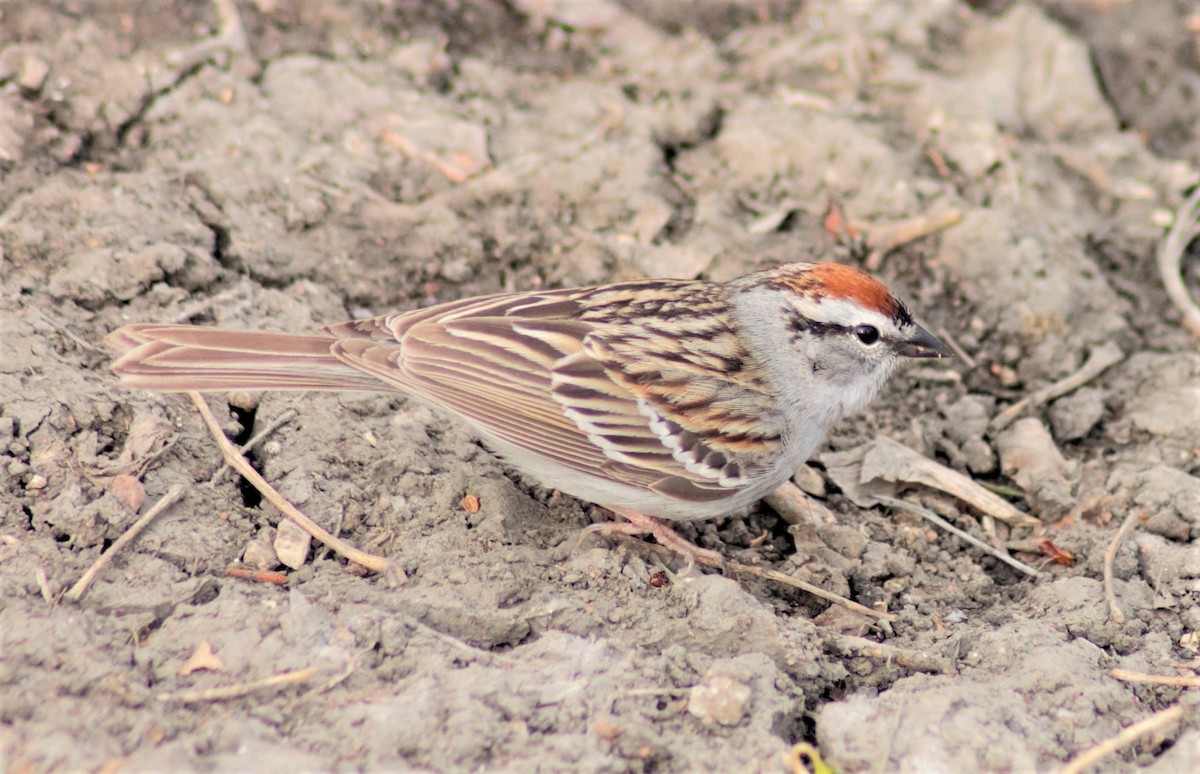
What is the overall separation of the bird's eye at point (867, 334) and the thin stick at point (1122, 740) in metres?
1.67

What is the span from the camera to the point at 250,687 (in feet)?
10.8

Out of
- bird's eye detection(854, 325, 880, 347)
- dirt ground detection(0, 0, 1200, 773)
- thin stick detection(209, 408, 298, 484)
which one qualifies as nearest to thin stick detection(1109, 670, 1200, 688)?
dirt ground detection(0, 0, 1200, 773)

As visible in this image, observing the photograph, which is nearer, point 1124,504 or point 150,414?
point 150,414

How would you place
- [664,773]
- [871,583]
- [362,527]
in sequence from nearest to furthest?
[664,773], [362,527], [871,583]

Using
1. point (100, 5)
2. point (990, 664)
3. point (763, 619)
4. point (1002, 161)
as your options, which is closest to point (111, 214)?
point (100, 5)

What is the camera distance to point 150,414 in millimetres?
4188

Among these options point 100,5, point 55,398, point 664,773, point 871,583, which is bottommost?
point 871,583

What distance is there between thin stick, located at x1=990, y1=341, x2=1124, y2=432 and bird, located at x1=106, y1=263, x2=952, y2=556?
0.97 metres

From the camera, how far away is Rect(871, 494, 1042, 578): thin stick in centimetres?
452

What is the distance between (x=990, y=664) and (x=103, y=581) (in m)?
→ 2.94

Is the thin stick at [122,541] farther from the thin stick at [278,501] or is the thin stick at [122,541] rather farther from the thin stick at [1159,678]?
the thin stick at [1159,678]

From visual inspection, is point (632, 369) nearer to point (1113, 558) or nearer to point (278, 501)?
point (278, 501)

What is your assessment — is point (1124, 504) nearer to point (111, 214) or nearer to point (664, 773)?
point (664, 773)

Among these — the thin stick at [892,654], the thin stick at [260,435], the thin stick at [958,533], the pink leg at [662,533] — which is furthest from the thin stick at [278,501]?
the thin stick at [958,533]
